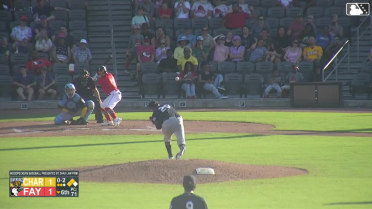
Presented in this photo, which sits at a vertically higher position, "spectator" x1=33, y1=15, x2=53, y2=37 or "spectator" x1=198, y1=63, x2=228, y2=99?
"spectator" x1=33, y1=15, x2=53, y2=37

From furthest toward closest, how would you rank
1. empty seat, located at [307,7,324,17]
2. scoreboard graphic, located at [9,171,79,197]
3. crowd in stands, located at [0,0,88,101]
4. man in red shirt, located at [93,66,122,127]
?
empty seat, located at [307,7,324,17] → crowd in stands, located at [0,0,88,101] → man in red shirt, located at [93,66,122,127] → scoreboard graphic, located at [9,171,79,197]

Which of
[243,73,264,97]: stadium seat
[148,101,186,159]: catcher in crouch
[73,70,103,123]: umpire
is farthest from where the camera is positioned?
[243,73,264,97]: stadium seat

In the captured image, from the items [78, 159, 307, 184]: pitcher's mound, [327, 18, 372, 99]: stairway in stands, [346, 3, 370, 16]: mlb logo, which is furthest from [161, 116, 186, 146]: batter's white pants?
[346, 3, 370, 16]: mlb logo

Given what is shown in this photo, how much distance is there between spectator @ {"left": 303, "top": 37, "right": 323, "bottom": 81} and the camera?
1246 inches

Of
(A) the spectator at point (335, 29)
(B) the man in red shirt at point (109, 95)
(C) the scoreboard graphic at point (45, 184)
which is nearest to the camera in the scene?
(C) the scoreboard graphic at point (45, 184)

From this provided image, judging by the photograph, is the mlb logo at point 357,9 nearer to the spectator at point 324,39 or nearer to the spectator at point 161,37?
the spectator at point 324,39

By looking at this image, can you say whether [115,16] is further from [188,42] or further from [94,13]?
[188,42]

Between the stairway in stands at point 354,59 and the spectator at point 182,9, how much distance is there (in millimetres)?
6149

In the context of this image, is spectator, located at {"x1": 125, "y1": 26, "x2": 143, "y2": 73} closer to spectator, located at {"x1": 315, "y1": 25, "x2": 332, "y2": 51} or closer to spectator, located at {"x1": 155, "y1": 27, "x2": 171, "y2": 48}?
→ spectator, located at {"x1": 155, "y1": 27, "x2": 171, "y2": 48}

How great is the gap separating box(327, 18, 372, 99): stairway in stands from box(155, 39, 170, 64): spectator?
6.36 metres

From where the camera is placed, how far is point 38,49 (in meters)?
32.5

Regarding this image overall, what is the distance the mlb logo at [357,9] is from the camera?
32.4 metres

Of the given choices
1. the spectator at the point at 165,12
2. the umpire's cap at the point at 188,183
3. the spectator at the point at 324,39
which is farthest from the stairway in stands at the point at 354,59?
the umpire's cap at the point at 188,183

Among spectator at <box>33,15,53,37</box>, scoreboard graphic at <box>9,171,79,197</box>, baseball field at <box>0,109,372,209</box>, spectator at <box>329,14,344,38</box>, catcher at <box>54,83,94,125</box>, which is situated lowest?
baseball field at <box>0,109,372,209</box>
